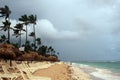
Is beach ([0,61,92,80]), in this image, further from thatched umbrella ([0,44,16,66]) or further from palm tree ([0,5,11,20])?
palm tree ([0,5,11,20])

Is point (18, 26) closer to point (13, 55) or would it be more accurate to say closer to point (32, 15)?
point (32, 15)

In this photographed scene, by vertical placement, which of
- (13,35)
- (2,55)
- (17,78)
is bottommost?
(17,78)

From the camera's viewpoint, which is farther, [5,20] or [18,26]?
[18,26]

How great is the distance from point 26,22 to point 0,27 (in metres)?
16.0

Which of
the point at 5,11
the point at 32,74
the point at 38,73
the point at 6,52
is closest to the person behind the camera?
the point at 32,74

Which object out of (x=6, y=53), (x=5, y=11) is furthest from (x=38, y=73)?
(x=5, y=11)

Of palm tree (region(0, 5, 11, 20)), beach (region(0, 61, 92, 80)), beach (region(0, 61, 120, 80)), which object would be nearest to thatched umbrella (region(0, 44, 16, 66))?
beach (region(0, 61, 120, 80))

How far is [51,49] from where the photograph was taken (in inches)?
4855

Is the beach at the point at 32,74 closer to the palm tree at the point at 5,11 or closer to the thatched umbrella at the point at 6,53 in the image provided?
the thatched umbrella at the point at 6,53

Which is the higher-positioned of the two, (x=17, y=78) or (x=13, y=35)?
(x=13, y=35)

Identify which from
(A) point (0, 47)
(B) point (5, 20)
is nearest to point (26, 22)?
(B) point (5, 20)

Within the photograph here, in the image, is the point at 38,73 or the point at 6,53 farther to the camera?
the point at 38,73

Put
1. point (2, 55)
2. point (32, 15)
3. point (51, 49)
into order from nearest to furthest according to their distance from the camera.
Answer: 1. point (2, 55)
2. point (32, 15)
3. point (51, 49)

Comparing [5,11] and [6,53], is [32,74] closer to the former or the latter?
[6,53]
